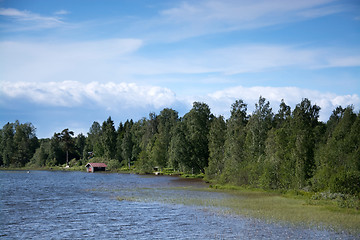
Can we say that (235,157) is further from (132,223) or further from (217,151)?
(132,223)

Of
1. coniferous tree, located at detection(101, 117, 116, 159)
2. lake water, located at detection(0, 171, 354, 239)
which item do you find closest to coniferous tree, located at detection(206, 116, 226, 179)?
lake water, located at detection(0, 171, 354, 239)

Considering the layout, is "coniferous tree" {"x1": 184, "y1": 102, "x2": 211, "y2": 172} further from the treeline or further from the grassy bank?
the grassy bank

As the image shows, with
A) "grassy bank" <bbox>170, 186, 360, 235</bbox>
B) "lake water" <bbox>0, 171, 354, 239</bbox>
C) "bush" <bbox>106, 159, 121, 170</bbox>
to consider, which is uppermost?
"bush" <bbox>106, 159, 121, 170</bbox>

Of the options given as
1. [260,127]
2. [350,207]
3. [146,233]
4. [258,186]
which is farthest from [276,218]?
[260,127]

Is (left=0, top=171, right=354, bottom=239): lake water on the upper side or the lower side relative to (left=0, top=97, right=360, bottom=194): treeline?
lower

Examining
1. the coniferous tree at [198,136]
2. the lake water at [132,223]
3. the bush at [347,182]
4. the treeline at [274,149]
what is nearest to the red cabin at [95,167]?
the treeline at [274,149]

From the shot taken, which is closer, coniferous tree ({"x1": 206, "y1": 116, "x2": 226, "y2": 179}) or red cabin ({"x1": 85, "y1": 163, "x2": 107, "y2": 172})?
coniferous tree ({"x1": 206, "y1": 116, "x2": 226, "y2": 179})

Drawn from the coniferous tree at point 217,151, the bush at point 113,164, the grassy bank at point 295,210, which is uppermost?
the coniferous tree at point 217,151

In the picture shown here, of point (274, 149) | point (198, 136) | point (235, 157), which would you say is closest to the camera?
point (274, 149)

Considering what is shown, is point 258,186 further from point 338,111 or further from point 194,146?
point 338,111

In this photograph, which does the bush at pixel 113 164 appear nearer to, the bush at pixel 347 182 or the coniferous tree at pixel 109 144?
the coniferous tree at pixel 109 144

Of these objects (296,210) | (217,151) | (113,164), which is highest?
(217,151)

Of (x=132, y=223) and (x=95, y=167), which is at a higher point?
(x=95, y=167)

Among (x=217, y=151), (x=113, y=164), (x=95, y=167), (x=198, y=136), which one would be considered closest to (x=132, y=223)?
(x=217, y=151)
